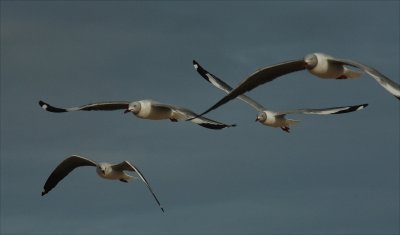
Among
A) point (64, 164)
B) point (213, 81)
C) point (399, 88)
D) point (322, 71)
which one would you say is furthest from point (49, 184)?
point (399, 88)

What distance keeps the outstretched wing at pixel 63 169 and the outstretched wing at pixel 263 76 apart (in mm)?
15939

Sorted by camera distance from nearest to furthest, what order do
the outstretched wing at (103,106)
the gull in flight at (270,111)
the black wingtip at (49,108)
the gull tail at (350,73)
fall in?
the gull tail at (350,73)
the gull in flight at (270,111)
the outstretched wing at (103,106)
the black wingtip at (49,108)

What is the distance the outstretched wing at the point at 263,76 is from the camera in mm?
40875

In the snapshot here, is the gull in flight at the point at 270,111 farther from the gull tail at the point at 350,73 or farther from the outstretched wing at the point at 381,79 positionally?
the outstretched wing at the point at 381,79

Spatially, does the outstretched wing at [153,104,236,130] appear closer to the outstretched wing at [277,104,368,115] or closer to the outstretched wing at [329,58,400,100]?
the outstretched wing at [277,104,368,115]

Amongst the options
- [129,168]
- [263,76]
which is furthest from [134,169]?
[263,76]

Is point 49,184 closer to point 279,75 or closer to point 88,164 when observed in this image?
point 88,164

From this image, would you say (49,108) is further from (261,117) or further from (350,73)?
(350,73)

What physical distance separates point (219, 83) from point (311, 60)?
18.9m

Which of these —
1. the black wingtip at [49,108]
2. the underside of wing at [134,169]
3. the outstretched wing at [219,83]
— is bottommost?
the underside of wing at [134,169]

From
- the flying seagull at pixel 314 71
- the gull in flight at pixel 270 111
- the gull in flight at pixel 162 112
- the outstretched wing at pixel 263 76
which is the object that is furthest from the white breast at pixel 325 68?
the gull in flight at pixel 162 112

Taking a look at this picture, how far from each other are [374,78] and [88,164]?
23.1 m

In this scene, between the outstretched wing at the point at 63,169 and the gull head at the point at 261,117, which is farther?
the outstretched wing at the point at 63,169

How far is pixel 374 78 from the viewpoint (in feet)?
120
